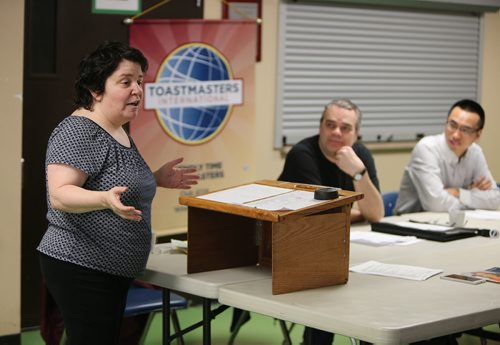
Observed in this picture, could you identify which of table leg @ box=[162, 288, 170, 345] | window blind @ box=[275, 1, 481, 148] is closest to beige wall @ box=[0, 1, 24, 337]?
table leg @ box=[162, 288, 170, 345]

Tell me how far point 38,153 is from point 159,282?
2.06m

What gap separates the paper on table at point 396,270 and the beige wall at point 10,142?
2.10 meters

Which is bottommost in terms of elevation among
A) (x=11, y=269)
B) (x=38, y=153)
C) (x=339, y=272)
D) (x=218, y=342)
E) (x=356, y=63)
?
(x=218, y=342)

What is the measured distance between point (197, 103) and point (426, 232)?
1.93 metres

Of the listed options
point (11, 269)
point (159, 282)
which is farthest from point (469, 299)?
point (11, 269)

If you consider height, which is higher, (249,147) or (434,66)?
(434,66)

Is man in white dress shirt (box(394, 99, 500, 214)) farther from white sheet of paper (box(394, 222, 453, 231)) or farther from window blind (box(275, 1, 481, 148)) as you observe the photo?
window blind (box(275, 1, 481, 148))

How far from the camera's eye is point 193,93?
18.2 feet

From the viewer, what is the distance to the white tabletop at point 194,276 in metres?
3.17

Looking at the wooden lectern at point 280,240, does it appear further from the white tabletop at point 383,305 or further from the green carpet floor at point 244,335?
the green carpet floor at point 244,335

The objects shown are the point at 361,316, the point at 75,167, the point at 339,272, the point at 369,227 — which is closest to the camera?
the point at 361,316

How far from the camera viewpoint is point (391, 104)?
7.19 m

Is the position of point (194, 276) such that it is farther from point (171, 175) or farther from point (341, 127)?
point (341, 127)

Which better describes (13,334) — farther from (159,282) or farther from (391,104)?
(391,104)
